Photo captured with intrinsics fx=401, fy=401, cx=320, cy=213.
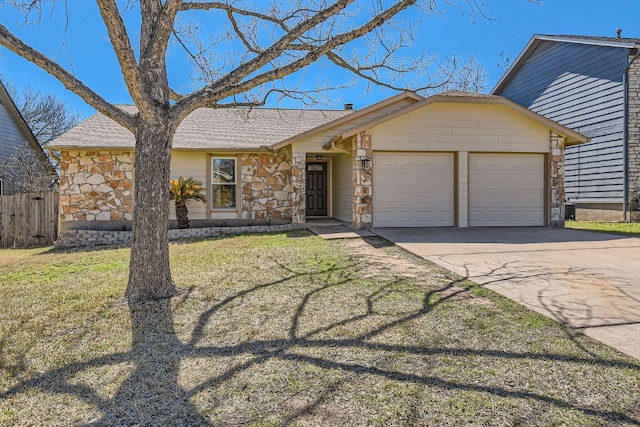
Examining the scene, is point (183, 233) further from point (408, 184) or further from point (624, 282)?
point (624, 282)

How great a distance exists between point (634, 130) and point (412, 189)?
8062mm

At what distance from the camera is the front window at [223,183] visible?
12.0 metres

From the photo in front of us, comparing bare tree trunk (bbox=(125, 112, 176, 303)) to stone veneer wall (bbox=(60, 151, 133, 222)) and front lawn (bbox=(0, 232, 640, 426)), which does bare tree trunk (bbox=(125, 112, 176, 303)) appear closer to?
front lawn (bbox=(0, 232, 640, 426))

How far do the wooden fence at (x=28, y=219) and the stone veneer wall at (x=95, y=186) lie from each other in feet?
2.65

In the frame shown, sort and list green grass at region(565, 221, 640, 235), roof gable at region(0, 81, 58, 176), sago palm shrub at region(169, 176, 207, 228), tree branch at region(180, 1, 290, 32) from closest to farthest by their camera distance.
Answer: tree branch at region(180, 1, 290, 32) < green grass at region(565, 221, 640, 235) < sago palm shrub at region(169, 176, 207, 228) < roof gable at region(0, 81, 58, 176)

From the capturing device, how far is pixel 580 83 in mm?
14383

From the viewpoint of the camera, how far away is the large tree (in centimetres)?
429

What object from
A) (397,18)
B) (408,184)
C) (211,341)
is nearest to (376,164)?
(408,184)

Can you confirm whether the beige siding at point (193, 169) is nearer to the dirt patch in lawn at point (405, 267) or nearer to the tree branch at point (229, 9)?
the dirt patch in lawn at point (405, 267)

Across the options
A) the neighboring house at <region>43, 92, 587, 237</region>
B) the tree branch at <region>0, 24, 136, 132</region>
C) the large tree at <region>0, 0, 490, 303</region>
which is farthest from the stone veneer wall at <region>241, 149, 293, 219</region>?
the tree branch at <region>0, 24, 136, 132</region>

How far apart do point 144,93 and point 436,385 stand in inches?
154

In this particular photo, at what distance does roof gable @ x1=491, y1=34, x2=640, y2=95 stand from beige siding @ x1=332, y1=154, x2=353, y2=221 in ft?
30.4

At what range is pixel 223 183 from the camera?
Result: 12031mm

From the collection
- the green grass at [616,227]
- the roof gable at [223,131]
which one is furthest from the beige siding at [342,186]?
the green grass at [616,227]
